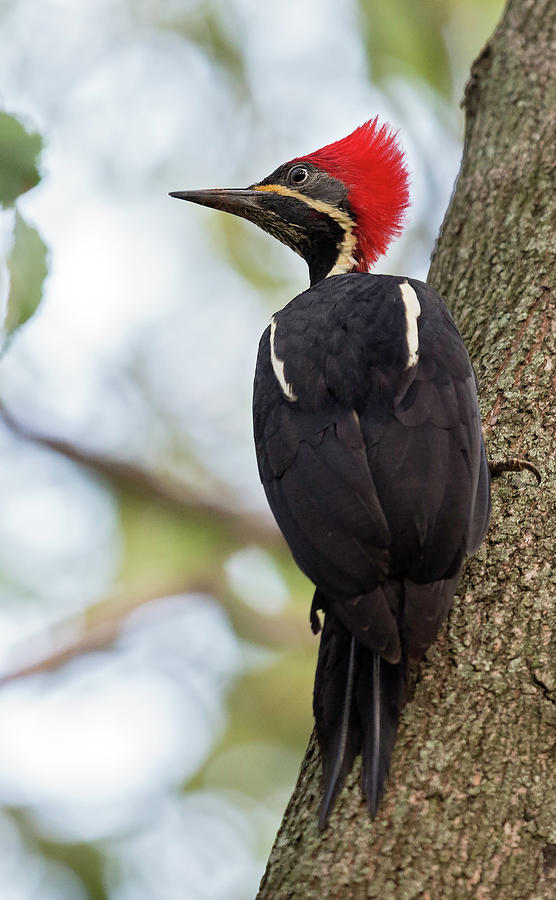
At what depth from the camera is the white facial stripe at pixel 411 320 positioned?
3.03 m

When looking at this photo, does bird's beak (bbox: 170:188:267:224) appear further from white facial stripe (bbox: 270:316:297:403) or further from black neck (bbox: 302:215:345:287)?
white facial stripe (bbox: 270:316:297:403)

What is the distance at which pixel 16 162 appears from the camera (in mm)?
1881

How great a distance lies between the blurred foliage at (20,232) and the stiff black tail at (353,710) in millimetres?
1253

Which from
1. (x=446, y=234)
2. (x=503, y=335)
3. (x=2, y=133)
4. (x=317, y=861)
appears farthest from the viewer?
(x=446, y=234)

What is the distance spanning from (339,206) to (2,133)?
2.59 metres

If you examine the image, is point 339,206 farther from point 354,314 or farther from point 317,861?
point 317,861

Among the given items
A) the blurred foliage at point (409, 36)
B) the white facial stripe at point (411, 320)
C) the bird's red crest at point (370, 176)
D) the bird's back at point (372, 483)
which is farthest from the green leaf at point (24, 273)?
the blurred foliage at point (409, 36)

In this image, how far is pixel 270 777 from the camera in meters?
6.67

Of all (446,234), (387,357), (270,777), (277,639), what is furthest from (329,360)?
(270,777)

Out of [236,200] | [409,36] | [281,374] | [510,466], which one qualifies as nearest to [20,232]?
[281,374]

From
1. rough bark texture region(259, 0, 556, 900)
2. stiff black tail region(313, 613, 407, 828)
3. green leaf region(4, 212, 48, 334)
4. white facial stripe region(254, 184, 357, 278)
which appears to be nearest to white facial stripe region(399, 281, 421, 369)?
rough bark texture region(259, 0, 556, 900)

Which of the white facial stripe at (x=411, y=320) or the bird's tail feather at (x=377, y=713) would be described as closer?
the bird's tail feather at (x=377, y=713)

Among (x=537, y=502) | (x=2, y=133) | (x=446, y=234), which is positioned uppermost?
(x=446, y=234)

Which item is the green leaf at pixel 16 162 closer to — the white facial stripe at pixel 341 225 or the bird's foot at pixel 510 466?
the bird's foot at pixel 510 466
